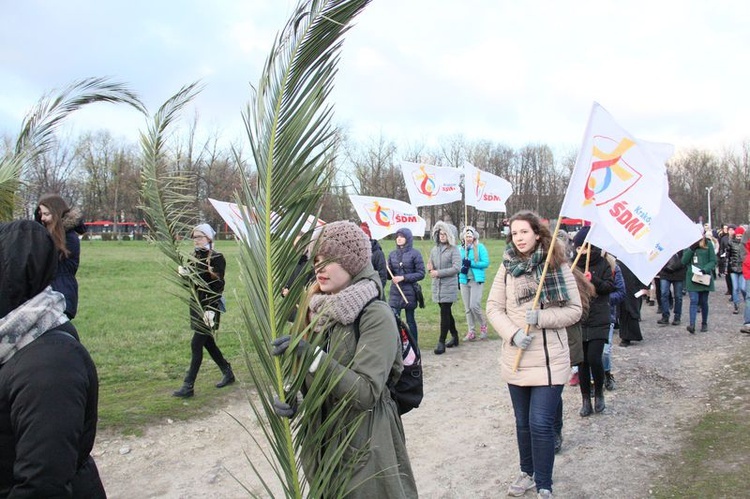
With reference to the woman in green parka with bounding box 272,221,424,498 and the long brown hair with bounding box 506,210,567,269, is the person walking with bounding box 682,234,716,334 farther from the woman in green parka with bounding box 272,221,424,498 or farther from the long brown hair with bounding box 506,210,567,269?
the woman in green parka with bounding box 272,221,424,498

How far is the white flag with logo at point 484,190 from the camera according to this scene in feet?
38.9

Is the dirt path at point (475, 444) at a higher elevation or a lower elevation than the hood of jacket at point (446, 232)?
lower

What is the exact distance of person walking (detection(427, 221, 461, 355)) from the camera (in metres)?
9.01

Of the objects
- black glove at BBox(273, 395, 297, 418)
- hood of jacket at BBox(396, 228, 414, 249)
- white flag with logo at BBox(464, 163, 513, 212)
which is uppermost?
white flag with logo at BBox(464, 163, 513, 212)

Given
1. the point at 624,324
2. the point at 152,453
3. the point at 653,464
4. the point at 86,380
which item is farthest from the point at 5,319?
the point at 624,324

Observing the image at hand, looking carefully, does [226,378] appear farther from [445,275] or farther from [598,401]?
[598,401]

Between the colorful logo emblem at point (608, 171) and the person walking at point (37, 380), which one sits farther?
the colorful logo emblem at point (608, 171)

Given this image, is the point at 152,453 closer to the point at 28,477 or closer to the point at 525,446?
the point at 525,446

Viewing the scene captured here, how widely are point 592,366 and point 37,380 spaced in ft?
17.5

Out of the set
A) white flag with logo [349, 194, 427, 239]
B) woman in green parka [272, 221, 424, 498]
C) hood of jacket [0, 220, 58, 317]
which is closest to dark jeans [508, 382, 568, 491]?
woman in green parka [272, 221, 424, 498]

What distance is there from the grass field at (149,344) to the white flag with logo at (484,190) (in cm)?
255

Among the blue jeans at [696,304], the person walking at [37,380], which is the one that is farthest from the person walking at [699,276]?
the person walking at [37,380]

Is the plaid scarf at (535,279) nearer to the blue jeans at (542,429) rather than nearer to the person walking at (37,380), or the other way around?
the blue jeans at (542,429)

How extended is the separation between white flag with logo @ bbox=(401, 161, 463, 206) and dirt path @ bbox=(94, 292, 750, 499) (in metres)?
4.31
